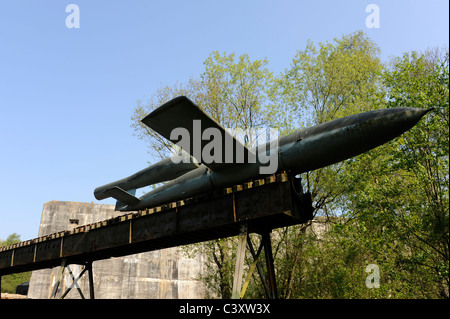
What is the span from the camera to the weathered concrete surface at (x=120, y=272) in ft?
117

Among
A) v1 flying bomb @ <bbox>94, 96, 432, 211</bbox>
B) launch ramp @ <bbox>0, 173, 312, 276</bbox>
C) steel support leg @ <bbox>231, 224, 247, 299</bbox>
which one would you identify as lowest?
steel support leg @ <bbox>231, 224, 247, 299</bbox>

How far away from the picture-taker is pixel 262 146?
1078cm

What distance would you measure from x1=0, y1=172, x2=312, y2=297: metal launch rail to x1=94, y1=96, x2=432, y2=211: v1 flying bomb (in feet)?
2.57

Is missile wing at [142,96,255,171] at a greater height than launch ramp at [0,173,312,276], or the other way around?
missile wing at [142,96,255,171]

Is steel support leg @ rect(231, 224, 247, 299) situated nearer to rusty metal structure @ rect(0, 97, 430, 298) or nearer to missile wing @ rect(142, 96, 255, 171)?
rusty metal structure @ rect(0, 97, 430, 298)

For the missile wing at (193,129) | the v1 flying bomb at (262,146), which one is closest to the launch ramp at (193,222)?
the v1 flying bomb at (262,146)

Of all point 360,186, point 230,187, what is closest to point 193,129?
point 230,187

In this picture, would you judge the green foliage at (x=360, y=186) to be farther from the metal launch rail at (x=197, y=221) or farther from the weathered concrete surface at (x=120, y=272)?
the weathered concrete surface at (x=120, y=272)

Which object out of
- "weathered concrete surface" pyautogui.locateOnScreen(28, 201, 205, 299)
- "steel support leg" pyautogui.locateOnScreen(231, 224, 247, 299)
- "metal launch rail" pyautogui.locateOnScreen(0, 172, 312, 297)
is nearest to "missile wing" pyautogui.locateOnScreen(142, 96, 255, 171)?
"metal launch rail" pyautogui.locateOnScreen(0, 172, 312, 297)

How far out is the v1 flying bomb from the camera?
883 centimetres

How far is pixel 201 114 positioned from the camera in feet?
30.2
